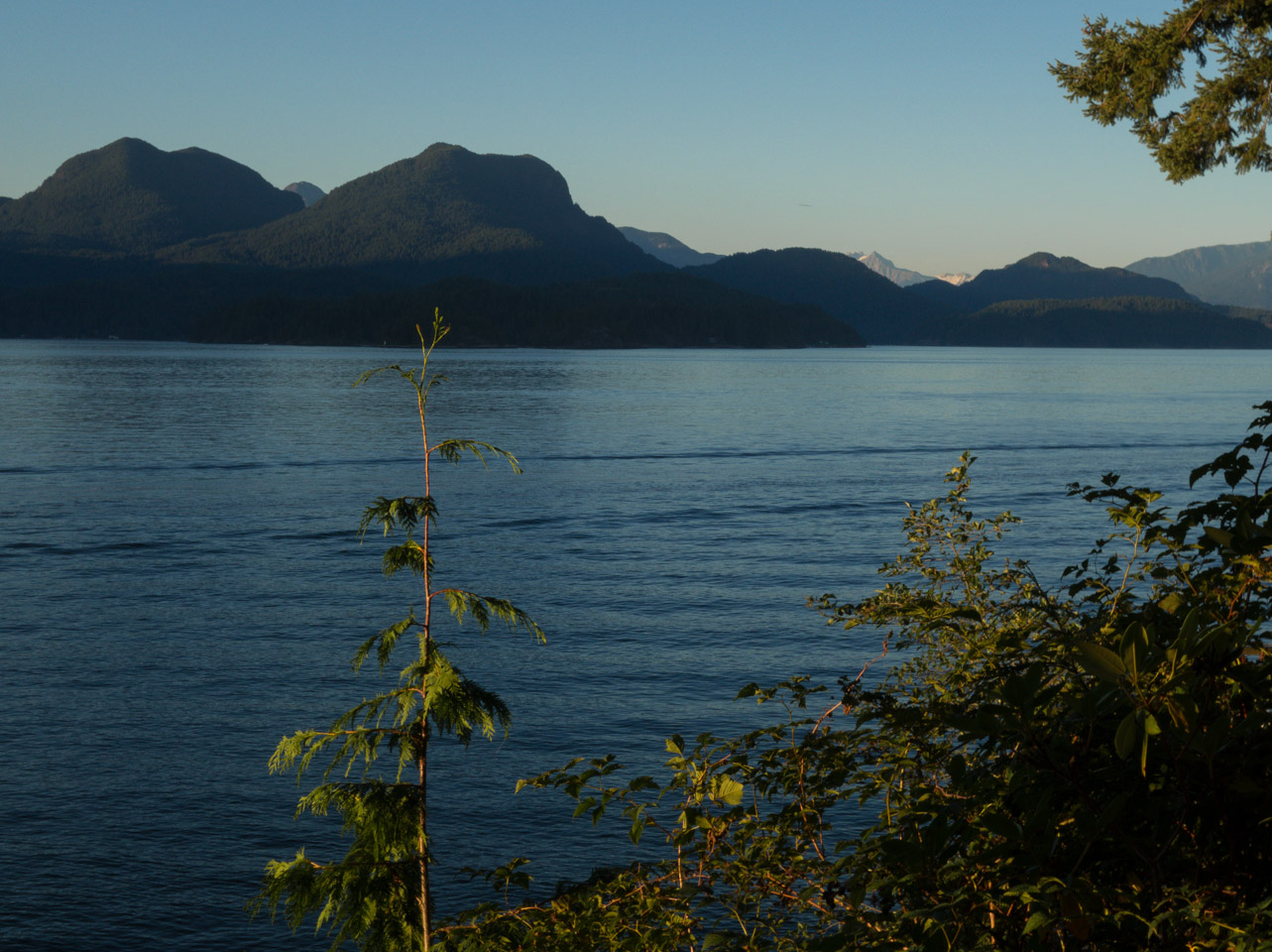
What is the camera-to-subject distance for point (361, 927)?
18.2ft

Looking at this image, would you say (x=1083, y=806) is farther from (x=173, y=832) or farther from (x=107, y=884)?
(x=173, y=832)

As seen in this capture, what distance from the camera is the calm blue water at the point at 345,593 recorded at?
11.7 metres

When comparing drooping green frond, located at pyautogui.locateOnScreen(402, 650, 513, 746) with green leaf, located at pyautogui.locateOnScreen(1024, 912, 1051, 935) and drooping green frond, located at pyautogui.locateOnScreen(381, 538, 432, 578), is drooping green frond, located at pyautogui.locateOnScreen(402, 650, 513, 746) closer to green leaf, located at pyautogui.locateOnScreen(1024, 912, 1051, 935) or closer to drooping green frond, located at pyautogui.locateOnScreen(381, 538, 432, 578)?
drooping green frond, located at pyautogui.locateOnScreen(381, 538, 432, 578)

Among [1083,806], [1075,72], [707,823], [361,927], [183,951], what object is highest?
[1075,72]

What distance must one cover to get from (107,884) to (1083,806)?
10444 millimetres

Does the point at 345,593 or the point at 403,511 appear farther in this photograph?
the point at 345,593

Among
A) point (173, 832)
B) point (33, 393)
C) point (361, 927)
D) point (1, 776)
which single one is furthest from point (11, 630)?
point (33, 393)

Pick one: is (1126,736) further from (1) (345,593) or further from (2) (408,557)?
(1) (345,593)

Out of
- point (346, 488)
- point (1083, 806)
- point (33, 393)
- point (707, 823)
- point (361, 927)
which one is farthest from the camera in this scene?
point (33, 393)

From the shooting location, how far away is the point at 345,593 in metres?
22.8

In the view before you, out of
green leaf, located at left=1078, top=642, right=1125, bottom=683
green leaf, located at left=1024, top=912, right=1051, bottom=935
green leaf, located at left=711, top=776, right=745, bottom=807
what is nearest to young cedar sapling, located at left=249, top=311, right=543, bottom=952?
green leaf, located at left=711, top=776, right=745, bottom=807

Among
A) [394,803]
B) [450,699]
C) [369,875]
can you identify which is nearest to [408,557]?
[450,699]

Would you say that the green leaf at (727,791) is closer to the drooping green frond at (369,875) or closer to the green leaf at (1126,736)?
the drooping green frond at (369,875)

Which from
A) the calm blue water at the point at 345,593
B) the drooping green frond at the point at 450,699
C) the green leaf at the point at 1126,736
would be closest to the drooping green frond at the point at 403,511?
the drooping green frond at the point at 450,699
